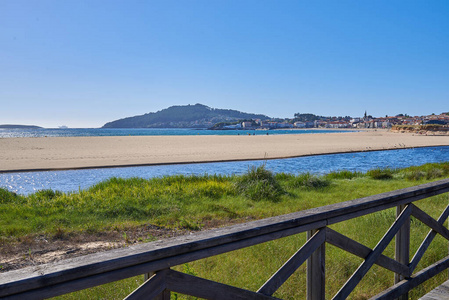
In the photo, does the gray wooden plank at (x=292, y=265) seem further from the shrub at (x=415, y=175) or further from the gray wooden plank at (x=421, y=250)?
the shrub at (x=415, y=175)

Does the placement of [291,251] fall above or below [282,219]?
below

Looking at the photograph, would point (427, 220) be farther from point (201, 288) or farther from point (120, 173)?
point (120, 173)

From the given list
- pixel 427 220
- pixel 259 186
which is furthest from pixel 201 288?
pixel 259 186

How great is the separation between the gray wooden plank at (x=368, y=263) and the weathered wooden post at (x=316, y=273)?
0.29 meters

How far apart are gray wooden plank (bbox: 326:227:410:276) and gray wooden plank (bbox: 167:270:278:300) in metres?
0.85

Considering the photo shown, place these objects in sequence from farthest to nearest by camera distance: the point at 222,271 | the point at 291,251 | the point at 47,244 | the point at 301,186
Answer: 1. the point at 301,186
2. the point at 47,244
3. the point at 291,251
4. the point at 222,271

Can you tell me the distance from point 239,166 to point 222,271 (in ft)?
64.3

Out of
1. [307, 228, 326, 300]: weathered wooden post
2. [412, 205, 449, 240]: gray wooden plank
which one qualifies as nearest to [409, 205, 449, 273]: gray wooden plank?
[412, 205, 449, 240]: gray wooden plank

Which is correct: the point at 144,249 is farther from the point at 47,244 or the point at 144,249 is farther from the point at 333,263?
the point at 47,244

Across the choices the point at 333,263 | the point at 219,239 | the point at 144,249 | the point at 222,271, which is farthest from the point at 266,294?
the point at 333,263

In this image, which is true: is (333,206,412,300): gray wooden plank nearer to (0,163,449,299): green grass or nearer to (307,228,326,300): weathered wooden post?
(307,228,326,300): weathered wooden post

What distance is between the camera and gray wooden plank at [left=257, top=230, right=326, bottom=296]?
2.25 meters

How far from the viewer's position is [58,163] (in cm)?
2488

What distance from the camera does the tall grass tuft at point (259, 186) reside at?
11.8 m
